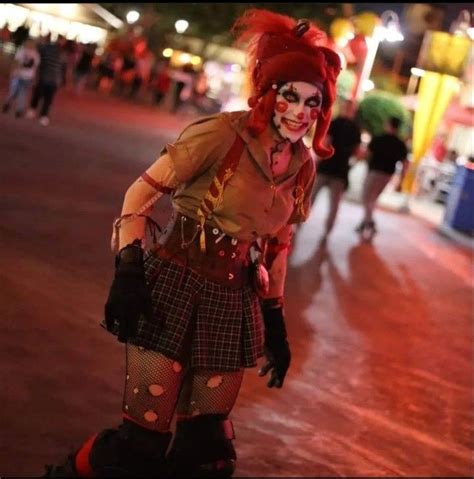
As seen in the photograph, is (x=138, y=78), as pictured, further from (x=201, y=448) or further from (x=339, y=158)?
(x=201, y=448)

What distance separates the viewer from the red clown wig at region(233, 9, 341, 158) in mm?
2994

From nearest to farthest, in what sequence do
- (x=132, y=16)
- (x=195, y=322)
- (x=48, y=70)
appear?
1. (x=195, y=322)
2. (x=48, y=70)
3. (x=132, y=16)

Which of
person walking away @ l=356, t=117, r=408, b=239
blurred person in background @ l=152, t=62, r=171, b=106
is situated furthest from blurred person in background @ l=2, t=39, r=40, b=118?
blurred person in background @ l=152, t=62, r=171, b=106

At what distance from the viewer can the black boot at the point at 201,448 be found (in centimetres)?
298

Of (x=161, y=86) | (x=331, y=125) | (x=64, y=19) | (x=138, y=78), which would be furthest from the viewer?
(x=64, y=19)

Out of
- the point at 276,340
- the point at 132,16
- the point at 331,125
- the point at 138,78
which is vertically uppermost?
the point at 132,16

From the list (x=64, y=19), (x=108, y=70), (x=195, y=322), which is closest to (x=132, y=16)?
(x=64, y=19)

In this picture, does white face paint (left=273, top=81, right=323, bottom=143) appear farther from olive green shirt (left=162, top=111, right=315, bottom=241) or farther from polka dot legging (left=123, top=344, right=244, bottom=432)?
polka dot legging (left=123, top=344, right=244, bottom=432)

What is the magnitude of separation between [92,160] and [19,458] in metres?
9.70

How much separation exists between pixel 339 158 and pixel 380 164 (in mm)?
1791

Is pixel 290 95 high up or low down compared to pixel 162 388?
up

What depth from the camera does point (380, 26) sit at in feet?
73.9

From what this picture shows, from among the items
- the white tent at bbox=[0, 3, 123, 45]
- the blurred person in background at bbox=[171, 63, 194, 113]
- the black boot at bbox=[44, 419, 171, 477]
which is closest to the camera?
the black boot at bbox=[44, 419, 171, 477]

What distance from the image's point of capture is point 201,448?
2980 millimetres
